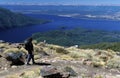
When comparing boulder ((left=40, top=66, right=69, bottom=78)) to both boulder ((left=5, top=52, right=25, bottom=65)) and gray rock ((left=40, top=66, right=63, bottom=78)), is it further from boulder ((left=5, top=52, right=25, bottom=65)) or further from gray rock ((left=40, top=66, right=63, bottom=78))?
boulder ((left=5, top=52, right=25, bottom=65))

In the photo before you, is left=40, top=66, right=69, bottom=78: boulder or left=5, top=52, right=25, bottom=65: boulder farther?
left=5, top=52, right=25, bottom=65: boulder

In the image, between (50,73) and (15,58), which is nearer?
(50,73)

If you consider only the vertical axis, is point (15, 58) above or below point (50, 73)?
below

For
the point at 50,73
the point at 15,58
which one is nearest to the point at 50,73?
the point at 50,73

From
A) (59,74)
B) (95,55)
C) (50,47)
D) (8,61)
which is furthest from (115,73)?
(50,47)

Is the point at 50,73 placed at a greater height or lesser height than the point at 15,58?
greater

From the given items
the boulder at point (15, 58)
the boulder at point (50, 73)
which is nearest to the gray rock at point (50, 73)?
the boulder at point (50, 73)

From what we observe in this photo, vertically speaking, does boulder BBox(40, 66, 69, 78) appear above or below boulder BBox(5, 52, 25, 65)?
above

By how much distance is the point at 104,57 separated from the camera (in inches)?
1373

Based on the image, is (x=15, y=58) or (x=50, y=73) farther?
(x=15, y=58)

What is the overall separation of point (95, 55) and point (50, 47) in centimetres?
613

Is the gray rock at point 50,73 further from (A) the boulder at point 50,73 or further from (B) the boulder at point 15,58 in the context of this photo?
(B) the boulder at point 15,58

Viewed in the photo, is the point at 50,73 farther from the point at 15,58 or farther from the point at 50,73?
the point at 15,58

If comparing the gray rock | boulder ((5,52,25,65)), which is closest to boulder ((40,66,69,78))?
the gray rock
